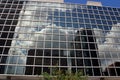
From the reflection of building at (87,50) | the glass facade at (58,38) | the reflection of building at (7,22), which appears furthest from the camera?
the reflection of building at (7,22)

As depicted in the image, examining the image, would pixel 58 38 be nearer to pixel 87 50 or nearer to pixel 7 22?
pixel 87 50

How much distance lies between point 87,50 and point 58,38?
220 inches

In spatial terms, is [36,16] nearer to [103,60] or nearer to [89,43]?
[89,43]

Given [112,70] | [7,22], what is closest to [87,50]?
[112,70]

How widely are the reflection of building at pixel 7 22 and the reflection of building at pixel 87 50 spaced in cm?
1130

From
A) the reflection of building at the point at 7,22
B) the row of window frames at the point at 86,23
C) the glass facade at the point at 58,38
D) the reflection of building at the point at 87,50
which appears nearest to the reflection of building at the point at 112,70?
the glass facade at the point at 58,38

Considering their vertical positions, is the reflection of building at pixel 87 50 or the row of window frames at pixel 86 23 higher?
the row of window frames at pixel 86 23

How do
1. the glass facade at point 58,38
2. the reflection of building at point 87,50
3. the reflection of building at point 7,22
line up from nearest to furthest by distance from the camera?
1. the glass facade at point 58,38
2. the reflection of building at point 87,50
3. the reflection of building at point 7,22

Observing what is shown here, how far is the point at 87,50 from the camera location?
111 ft

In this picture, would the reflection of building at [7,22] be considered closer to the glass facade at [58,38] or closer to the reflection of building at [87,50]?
the glass facade at [58,38]

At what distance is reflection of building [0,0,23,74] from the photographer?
3245 cm

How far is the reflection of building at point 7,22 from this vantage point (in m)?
32.5

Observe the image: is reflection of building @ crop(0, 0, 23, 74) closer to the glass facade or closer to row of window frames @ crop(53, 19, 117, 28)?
the glass facade

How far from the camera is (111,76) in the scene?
100ft
